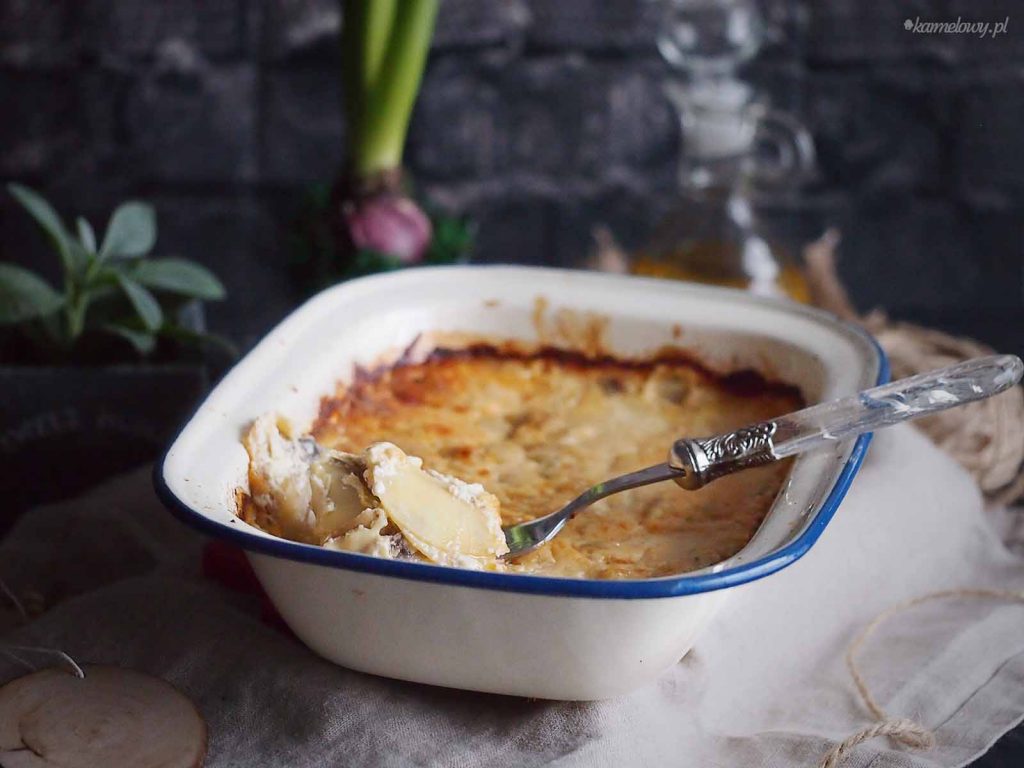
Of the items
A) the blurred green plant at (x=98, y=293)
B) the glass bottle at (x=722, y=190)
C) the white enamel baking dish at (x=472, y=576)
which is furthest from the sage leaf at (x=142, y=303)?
the glass bottle at (x=722, y=190)

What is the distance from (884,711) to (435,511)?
1.32 feet

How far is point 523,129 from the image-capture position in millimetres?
2125

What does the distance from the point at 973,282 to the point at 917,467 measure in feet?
3.65

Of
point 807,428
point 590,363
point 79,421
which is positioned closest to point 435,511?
point 807,428

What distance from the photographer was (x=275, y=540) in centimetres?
83

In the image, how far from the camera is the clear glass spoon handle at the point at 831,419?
39.4 inches

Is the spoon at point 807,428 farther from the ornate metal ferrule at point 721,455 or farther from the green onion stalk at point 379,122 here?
the green onion stalk at point 379,122

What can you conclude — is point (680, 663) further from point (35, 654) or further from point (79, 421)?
point (79, 421)

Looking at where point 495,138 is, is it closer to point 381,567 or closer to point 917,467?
point 917,467

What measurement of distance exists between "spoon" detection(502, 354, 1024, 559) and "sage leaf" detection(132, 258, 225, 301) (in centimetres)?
49

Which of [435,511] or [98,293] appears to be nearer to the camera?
[435,511]

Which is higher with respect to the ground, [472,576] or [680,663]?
[472,576]

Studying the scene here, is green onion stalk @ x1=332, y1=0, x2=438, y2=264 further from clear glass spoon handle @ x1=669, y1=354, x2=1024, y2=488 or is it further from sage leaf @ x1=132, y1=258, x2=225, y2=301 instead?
clear glass spoon handle @ x1=669, y1=354, x2=1024, y2=488

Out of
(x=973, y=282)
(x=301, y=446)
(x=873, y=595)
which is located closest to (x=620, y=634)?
(x=301, y=446)
